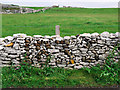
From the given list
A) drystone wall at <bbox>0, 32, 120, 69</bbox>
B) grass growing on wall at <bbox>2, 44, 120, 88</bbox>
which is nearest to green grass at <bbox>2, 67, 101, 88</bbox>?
grass growing on wall at <bbox>2, 44, 120, 88</bbox>

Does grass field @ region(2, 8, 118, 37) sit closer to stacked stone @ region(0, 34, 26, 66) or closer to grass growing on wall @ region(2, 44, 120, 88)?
stacked stone @ region(0, 34, 26, 66)

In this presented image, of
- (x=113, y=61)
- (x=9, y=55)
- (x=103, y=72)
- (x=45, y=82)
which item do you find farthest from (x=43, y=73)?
(x=113, y=61)

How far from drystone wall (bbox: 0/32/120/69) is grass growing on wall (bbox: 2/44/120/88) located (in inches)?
9.2

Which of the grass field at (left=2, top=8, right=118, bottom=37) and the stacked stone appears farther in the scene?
the grass field at (left=2, top=8, right=118, bottom=37)

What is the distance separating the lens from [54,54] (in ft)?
19.4

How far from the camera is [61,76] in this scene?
5465mm

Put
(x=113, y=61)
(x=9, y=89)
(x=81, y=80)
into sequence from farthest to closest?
(x=113, y=61), (x=81, y=80), (x=9, y=89)

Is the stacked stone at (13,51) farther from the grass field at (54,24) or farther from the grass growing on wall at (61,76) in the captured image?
the grass field at (54,24)

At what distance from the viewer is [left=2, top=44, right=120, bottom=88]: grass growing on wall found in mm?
5180

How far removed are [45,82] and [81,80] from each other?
43.3 inches

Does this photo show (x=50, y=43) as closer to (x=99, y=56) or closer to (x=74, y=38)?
(x=74, y=38)

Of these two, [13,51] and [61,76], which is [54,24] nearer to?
[13,51]

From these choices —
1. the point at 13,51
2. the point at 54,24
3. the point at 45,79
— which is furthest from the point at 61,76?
the point at 54,24

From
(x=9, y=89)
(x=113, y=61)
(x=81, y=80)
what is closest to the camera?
(x=9, y=89)
